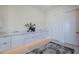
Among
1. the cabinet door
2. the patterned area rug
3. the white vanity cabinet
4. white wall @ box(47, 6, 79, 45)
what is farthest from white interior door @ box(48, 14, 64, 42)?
the white vanity cabinet

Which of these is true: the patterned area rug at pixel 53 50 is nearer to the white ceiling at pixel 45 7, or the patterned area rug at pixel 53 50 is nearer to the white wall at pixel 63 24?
the white wall at pixel 63 24

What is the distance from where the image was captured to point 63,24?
201cm

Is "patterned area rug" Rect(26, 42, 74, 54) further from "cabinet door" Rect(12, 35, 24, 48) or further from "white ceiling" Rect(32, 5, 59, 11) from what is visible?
"white ceiling" Rect(32, 5, 59, 11)

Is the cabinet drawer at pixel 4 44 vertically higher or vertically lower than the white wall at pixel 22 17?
lower

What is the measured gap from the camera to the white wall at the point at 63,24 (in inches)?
77.8

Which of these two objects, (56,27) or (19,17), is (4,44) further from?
(56,27)

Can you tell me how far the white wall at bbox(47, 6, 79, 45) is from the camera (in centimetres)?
198

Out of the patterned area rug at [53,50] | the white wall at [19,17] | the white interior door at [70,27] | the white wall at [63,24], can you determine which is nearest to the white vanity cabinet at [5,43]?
the white wall at [19,17]

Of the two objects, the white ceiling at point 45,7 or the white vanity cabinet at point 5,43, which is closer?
the white vanity cabinet at point 5,43

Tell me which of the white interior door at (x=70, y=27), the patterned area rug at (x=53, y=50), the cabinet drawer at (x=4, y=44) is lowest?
the patterned area rug at (x=53, y=50)

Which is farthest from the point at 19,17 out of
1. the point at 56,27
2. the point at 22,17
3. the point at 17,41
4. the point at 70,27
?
the point at 70,27

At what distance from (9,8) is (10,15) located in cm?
12
